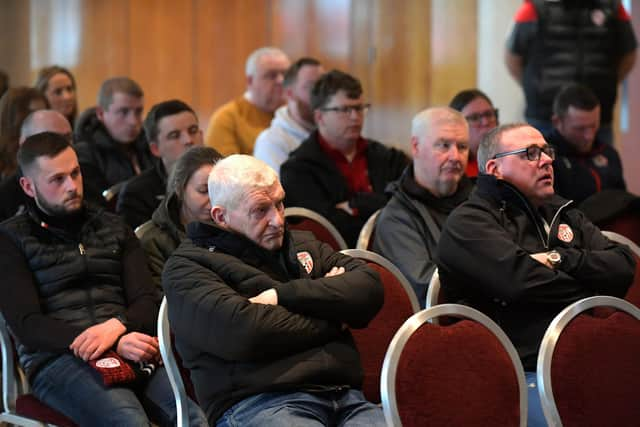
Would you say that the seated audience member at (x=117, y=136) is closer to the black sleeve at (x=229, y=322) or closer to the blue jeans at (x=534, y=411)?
the black sleeve at (x=229, y=322)

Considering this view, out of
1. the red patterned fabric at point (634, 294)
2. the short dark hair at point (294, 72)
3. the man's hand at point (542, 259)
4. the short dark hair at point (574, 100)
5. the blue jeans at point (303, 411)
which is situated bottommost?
the blue jeans at point (303, 411)

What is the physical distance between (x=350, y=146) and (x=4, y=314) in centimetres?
194

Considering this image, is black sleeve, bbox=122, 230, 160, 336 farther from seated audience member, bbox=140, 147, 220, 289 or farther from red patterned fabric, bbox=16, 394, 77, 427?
red patterned fabric, bbox=16, 394, 77, 427

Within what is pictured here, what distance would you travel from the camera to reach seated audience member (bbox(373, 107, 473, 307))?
355 cm

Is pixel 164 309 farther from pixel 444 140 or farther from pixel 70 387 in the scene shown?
pixel 444 140

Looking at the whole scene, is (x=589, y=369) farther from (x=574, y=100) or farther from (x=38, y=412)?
(x=574, y=100)

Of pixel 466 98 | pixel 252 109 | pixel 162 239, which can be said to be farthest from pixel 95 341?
pixel 252 109

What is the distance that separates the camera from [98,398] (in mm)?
2996

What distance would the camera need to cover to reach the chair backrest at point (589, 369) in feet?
8.50

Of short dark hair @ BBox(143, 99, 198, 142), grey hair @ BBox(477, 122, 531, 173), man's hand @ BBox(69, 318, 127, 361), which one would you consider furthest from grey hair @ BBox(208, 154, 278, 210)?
short dark hair @ BBox(143, 99, 198, 142)

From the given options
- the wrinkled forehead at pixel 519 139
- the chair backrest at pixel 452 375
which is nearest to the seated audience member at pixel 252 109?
the wrinkled forehead at pixel 519 139

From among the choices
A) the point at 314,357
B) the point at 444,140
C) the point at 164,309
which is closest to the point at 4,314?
the point at 164,309

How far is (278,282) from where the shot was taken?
109 inches

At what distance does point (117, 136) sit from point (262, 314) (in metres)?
2.63
